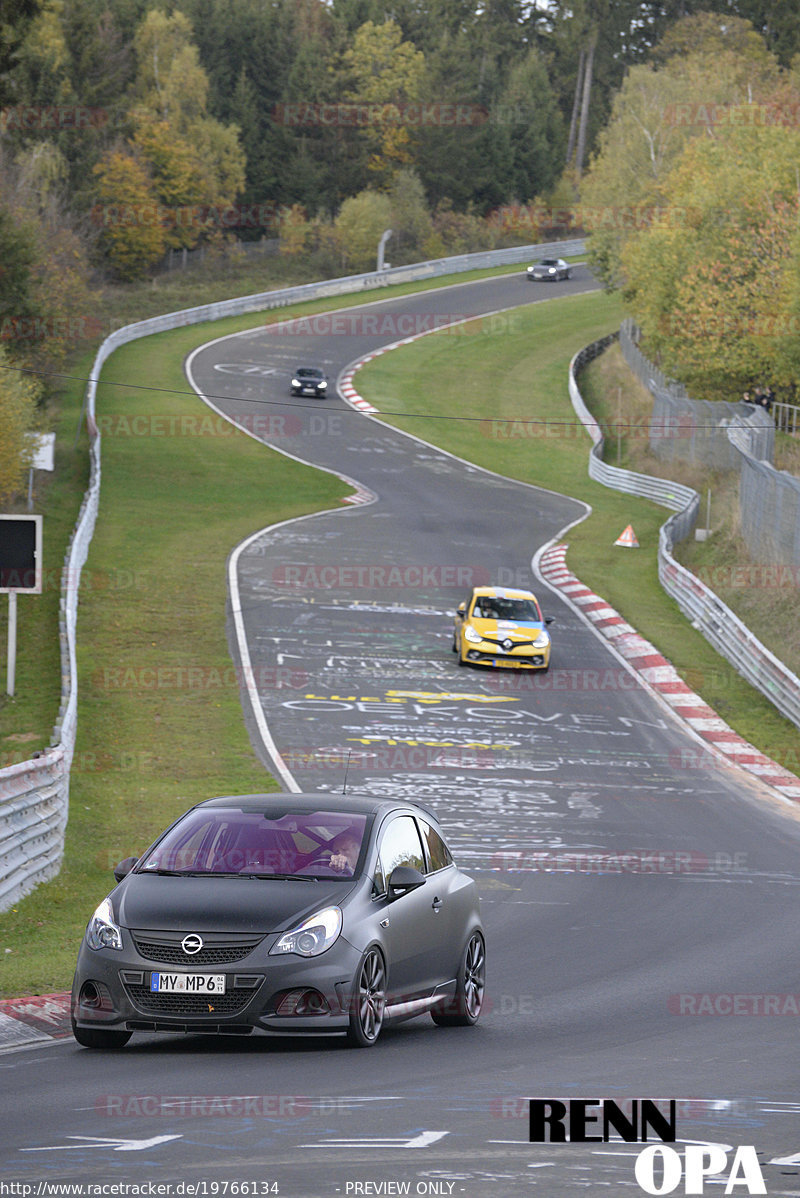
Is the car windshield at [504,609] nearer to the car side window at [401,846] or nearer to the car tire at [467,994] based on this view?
the car tire at [467,994]

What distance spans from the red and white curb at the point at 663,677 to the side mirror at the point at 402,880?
13690 mm

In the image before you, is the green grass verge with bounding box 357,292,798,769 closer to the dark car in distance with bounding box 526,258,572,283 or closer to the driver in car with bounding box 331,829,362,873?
the dark car in distance with bounding box 526,258,572,283

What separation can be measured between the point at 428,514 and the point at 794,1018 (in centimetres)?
3584

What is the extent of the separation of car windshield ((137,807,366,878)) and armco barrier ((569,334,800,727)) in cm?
1824

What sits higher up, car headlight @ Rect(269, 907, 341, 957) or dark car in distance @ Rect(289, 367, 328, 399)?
car headlight @ Rect(269, 907, 341, 957)

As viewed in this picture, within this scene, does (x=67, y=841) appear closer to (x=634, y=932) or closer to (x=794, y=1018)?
(x=634, y=932)

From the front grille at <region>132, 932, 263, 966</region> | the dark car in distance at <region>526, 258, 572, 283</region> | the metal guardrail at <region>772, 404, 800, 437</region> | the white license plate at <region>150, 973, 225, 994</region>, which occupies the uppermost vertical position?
the front grille at <region>132, 932, 263, 966</region>

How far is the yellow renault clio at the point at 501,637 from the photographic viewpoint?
29766mm

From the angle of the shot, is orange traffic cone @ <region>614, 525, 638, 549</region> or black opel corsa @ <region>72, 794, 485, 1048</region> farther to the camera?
orange traffic cone @ <region>614, 525, 638, 549</region>

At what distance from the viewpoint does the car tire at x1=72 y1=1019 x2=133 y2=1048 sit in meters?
8.81

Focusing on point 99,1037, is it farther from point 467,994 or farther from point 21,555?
point 21,555

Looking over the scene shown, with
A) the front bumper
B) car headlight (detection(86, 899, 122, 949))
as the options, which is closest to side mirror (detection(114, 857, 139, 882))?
car headlight (detection(86, 899, 122, 949))

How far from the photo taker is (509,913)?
1474 centimetres

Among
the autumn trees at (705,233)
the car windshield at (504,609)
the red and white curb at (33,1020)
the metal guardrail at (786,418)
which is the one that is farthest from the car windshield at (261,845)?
the metal guardrail at (786,418)
